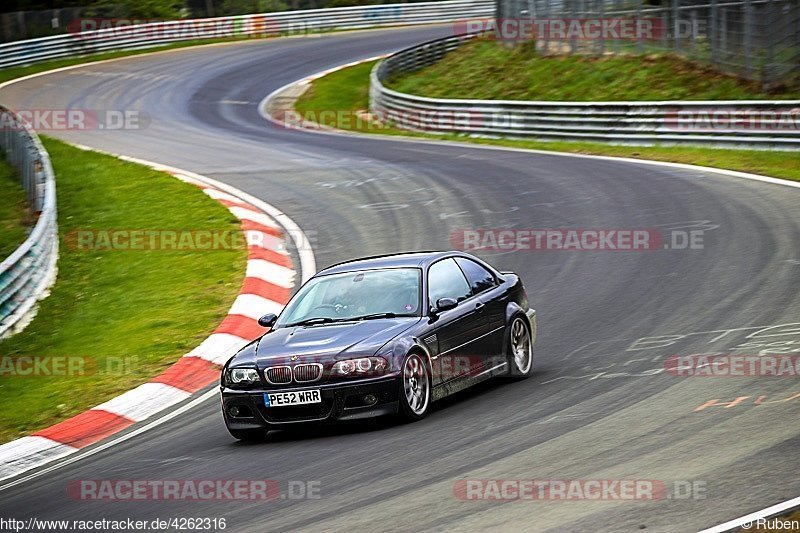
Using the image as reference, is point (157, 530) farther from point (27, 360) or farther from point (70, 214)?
point (70, 214)

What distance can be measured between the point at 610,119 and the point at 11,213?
1316cm

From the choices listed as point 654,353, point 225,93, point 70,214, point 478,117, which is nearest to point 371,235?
point 70,214

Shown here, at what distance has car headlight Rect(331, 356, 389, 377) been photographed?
8.69 metres

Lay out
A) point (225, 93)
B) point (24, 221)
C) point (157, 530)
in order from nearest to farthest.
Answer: point (157, 530) < point (24, 221) < point (225, 93)

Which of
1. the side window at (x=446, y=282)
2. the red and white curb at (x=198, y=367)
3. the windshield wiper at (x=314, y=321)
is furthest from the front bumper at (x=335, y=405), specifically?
the red and white curb at (x=198, y=367)

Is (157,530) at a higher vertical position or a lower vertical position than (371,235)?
higher

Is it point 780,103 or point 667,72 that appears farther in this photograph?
point 667,72

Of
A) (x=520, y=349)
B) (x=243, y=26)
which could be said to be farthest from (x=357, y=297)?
(x=243, y=26)

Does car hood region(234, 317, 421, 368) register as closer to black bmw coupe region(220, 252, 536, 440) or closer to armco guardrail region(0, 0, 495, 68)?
black bmw coupe region(220, 252, 536, 440)

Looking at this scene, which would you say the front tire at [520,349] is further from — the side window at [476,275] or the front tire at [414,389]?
the front tire at [414,389]

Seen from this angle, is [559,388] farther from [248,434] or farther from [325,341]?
[248,434]

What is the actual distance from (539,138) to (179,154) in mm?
8565

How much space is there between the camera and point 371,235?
1764 centimetres

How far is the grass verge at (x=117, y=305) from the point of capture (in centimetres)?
1162
